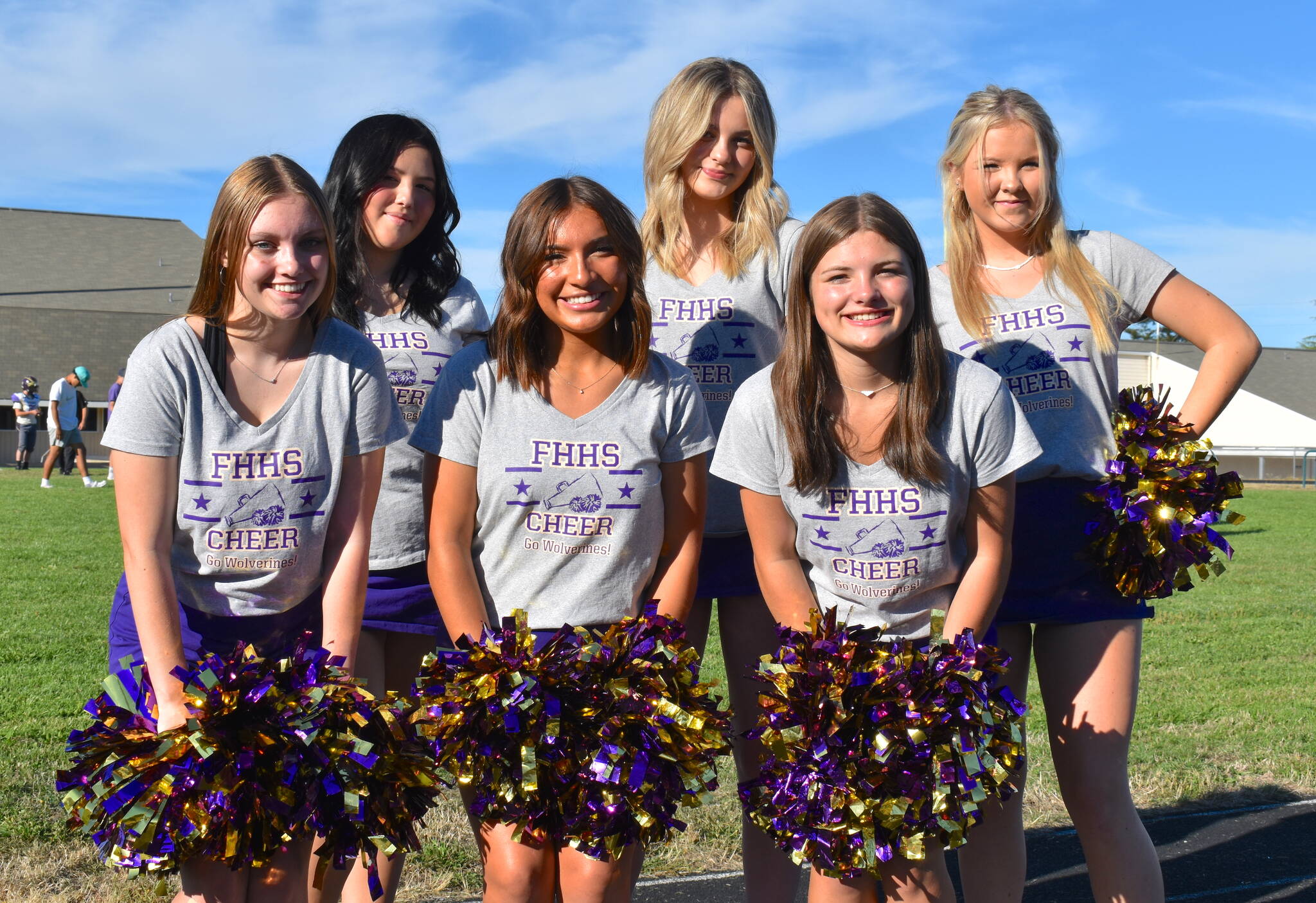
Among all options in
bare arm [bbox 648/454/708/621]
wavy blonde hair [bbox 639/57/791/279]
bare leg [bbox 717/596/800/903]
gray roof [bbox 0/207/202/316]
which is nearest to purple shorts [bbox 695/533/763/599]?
bare leg [bbox 717/596/800/903]

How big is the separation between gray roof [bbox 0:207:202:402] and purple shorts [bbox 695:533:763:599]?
30.1 m

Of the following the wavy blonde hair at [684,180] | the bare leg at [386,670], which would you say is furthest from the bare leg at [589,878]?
the wavy blonde hair at [684,180]

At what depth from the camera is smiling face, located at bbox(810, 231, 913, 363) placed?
255 cm

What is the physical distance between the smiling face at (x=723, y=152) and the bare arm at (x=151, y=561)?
1.51 m

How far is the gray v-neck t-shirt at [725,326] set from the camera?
3041mm

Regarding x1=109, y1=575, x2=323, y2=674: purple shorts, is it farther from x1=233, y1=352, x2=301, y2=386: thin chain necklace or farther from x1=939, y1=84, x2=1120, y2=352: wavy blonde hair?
x1=939, y1=84, x2=1120, y2=352: wavy blonde hair

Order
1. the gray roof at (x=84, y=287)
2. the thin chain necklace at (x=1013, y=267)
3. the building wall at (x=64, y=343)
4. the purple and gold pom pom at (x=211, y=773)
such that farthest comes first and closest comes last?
the gray roof at (x=84, y=287)
the building wall at (x=64, y=343)
the thin chain necklace at (x=1013, y=267)
the purple and gold pom pom at (x=211, y=773)

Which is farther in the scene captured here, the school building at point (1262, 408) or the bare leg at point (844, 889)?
the school building at point (1262, 408)

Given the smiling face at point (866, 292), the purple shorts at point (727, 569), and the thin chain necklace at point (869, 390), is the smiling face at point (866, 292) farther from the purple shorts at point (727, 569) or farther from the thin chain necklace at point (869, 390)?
the purple shorts at point (727, 569)

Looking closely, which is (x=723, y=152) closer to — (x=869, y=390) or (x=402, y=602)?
(x=869, y=390)

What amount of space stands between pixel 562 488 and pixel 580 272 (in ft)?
1.60

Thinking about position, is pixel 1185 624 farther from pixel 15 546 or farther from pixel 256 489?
pixel 15 546

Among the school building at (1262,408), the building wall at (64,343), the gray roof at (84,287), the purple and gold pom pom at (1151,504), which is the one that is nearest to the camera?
the purple and gold pom pom at (1151,504)

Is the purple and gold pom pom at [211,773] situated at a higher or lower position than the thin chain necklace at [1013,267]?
lower
